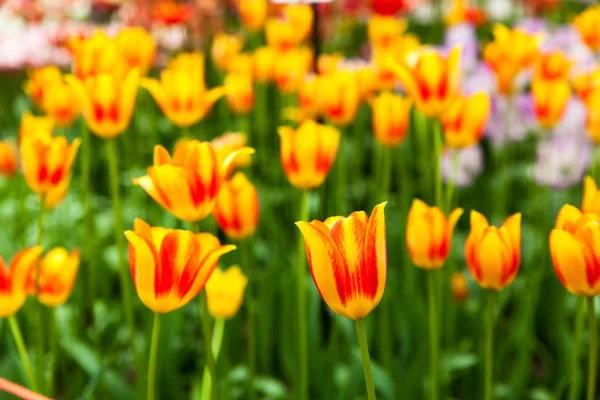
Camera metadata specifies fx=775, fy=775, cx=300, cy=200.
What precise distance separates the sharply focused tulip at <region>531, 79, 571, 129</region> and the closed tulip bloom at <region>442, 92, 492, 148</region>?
7.4 inches

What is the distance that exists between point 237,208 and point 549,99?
2.19ft

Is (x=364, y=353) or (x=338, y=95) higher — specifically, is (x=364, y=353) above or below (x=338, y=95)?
below

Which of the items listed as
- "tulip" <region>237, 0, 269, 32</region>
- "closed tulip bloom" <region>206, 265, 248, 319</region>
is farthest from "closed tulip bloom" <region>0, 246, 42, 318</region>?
"tulip" <region>237, 0, 269, 32</region>

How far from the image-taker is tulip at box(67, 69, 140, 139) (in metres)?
1.18

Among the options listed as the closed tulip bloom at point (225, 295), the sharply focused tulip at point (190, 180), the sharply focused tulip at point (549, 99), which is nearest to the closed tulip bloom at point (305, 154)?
the closed tulip bloom at point (225, 295)

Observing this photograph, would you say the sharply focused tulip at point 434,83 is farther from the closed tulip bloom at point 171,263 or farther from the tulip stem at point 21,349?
the tulip stem at point 21,349

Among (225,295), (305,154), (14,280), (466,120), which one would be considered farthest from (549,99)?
(14,280)

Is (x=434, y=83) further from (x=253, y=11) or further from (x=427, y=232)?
(x=253, y=11)

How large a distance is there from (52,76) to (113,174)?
0.65 metres

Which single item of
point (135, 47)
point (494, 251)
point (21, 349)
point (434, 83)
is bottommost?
point (21, 349)

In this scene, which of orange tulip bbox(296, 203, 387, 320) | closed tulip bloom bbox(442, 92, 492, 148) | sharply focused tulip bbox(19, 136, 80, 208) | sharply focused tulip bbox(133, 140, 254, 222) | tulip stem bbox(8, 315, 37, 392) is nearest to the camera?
orange tulip bbox(296, 203, 387, 320)

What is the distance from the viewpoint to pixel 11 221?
2.14 metres

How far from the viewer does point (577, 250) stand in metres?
0.77

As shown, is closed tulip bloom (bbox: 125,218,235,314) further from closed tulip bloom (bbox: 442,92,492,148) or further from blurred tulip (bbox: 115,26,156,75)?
blurred tulip (bbox: 115,26,156,75)
